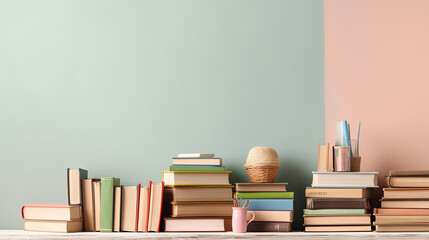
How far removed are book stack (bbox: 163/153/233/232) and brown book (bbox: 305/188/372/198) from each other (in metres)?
0.33

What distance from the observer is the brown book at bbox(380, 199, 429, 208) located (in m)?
2.01

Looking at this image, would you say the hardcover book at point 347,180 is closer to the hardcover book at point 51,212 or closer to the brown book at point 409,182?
the brown book at point 409,182

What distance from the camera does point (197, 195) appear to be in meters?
2.09

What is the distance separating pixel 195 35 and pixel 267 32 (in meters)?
0.32

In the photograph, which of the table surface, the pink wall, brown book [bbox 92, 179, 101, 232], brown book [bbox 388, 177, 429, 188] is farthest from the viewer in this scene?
the pink wall

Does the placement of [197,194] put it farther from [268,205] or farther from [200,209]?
[268,205]

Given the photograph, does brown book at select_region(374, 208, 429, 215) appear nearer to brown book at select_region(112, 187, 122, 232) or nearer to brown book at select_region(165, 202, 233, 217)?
brown book at select_region(165, 202, 233, 217)

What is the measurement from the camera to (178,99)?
2.38 meters

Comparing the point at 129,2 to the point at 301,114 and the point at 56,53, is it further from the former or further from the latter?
the point at 301,114

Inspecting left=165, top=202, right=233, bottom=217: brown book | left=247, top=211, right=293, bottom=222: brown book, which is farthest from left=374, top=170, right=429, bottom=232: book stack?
left=165, top=202, right=233, bottom=217: brown book

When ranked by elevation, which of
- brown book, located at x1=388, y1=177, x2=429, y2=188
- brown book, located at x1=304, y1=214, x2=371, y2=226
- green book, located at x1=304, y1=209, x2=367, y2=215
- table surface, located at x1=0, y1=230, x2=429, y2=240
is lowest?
table surface, located at x1=0, y1=230, x2=429, y2=240

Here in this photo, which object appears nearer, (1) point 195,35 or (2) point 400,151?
(2) point 400,151

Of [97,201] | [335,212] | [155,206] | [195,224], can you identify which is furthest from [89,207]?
[335,212]

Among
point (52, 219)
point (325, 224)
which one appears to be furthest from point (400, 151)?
point (52, 219)
